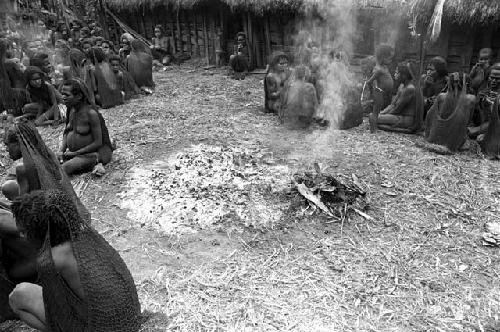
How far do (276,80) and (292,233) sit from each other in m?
4.73

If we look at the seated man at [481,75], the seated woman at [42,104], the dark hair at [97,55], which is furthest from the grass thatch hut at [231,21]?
the seated woman at [42,104]

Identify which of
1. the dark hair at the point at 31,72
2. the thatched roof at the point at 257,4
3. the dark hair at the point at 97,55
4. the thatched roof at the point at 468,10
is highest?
the thatched roof at the point at 257,4

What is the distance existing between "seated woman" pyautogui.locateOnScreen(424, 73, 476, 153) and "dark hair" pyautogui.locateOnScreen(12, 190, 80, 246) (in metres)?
5.76

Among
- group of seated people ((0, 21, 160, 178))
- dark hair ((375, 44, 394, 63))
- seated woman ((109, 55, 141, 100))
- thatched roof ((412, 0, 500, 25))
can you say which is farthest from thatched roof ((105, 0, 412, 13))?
seated woman ((109, 55, 141, 100))

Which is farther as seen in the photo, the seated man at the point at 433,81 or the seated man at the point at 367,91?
the seated man at the point at 367,91

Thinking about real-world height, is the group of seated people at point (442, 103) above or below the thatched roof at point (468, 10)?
below

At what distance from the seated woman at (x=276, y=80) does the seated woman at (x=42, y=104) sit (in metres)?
4.45

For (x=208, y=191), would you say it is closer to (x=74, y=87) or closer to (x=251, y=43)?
(x=74, y=87)

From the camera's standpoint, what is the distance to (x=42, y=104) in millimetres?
8641

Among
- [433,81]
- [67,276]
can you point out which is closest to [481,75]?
[433,81]

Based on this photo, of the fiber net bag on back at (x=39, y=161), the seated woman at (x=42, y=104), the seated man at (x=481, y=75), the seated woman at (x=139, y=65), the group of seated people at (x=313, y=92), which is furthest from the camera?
the seated woman at (x=139, y=65)

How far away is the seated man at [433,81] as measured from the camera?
7.37 m

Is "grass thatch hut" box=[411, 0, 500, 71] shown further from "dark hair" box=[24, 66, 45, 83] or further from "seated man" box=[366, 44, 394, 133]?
"dark hair" box=[24, 66, 45, 83]

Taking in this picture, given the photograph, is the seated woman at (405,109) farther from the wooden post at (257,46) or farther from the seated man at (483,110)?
the wooden post at (257,46)
